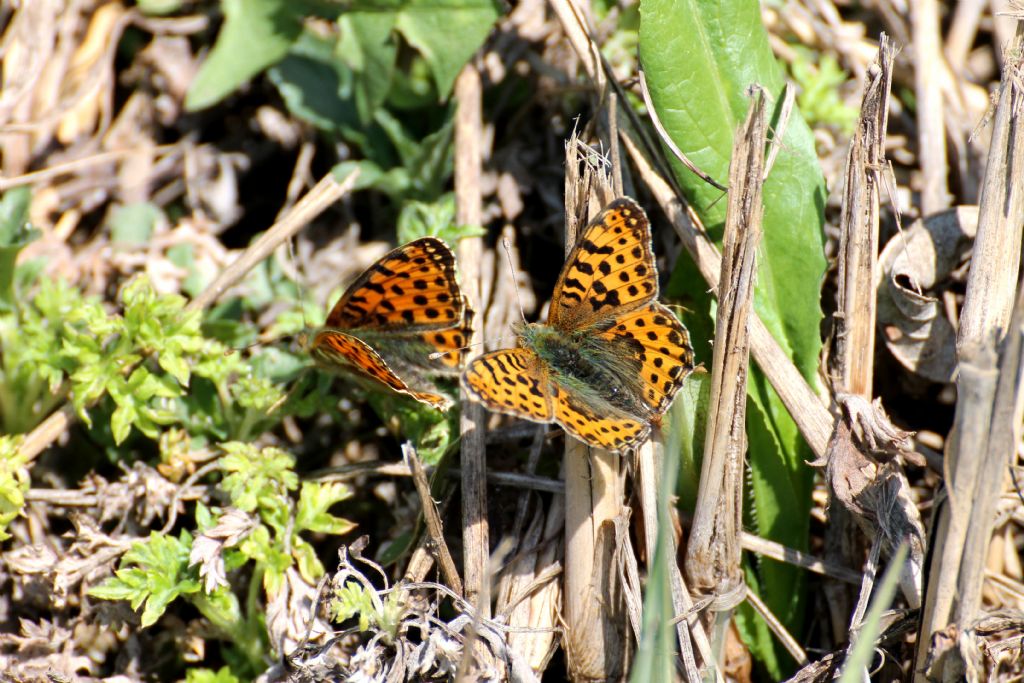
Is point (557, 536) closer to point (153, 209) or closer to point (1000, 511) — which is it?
point (1000, 511)

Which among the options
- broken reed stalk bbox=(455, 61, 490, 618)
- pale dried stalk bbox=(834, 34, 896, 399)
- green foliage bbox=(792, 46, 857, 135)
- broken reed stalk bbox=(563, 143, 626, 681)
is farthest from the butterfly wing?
green foliage bbox=(792, 46, 857, 135)

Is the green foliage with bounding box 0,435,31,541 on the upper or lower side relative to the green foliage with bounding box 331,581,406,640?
upper

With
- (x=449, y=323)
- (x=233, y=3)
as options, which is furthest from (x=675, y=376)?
(x=233, y=3)

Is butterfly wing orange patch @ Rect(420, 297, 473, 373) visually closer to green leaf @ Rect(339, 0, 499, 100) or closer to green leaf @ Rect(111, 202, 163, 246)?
green leaf @ Rect(339, 0, 499, 100)

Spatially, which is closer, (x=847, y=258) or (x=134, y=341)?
(x=847, y=258)

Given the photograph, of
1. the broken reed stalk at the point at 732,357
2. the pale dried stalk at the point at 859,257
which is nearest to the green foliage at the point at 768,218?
the pale dried stalk at the point at 859,257

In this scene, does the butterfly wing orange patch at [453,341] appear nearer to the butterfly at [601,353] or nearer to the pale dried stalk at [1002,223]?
the butterfly at [601,353]
